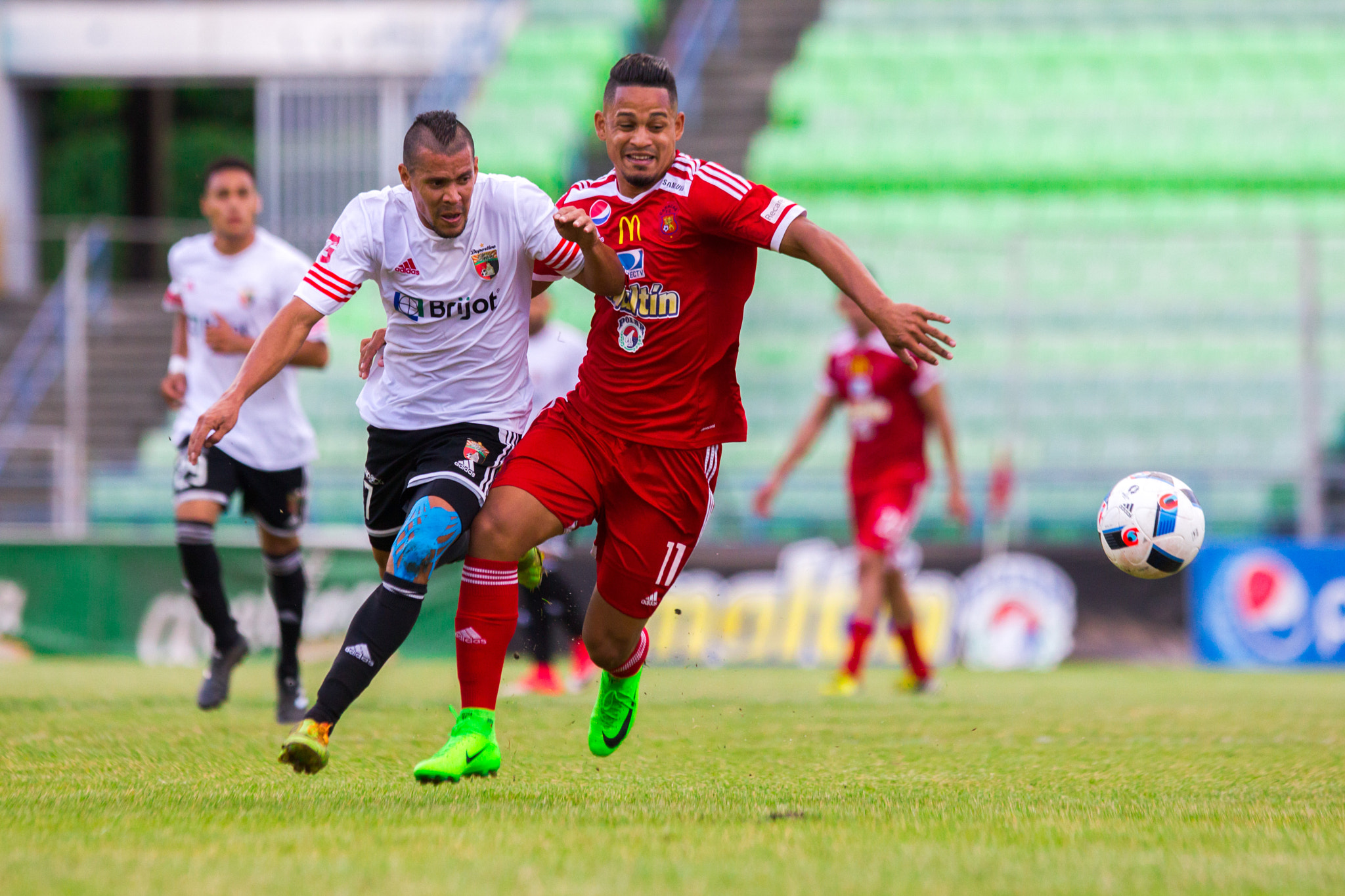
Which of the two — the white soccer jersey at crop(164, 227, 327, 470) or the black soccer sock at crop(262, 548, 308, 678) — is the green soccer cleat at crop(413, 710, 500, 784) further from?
the white soccer jersey at crop(164, 227, 327, 470)

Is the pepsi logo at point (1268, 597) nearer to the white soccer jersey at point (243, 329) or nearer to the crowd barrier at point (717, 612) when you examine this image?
the crowd barrier at point (717, 612)

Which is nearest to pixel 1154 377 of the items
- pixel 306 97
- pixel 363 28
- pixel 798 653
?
pixel 798 653

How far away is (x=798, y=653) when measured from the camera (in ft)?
42.2

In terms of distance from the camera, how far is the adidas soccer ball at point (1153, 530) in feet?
19.1

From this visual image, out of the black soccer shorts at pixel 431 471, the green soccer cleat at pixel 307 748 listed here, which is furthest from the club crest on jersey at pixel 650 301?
the green soccer cleat at pixel 307 748

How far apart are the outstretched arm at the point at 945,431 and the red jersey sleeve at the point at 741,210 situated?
15.6 ft

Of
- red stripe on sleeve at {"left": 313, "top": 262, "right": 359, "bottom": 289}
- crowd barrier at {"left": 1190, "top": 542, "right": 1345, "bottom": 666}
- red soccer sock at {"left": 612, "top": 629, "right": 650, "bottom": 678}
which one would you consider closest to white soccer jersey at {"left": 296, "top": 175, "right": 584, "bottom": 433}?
red stripe on sleeve at {"left": 313, "top": 262, "right": 359, "bottom": 289}

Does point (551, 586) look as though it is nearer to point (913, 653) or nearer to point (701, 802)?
point (913, 653)

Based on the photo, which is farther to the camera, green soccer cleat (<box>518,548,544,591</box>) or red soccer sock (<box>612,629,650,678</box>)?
red soccer sock (<box>612,629,650,678</box>)

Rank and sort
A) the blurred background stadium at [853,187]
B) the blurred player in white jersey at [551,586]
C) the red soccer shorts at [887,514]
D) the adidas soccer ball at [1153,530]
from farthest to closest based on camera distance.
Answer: the blurred background stadium at [853,187] → the red soccer shorts at [887,514] → the blurred player in white jersey at [551,586] → the adidas soccer ball at [1153,530]

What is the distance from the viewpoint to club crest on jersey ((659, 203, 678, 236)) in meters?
5.18

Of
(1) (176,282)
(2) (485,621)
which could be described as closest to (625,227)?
(2) (485,621)

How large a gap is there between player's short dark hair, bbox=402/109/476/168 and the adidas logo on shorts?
149 centimetres

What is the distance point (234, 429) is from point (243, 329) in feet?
1.65
